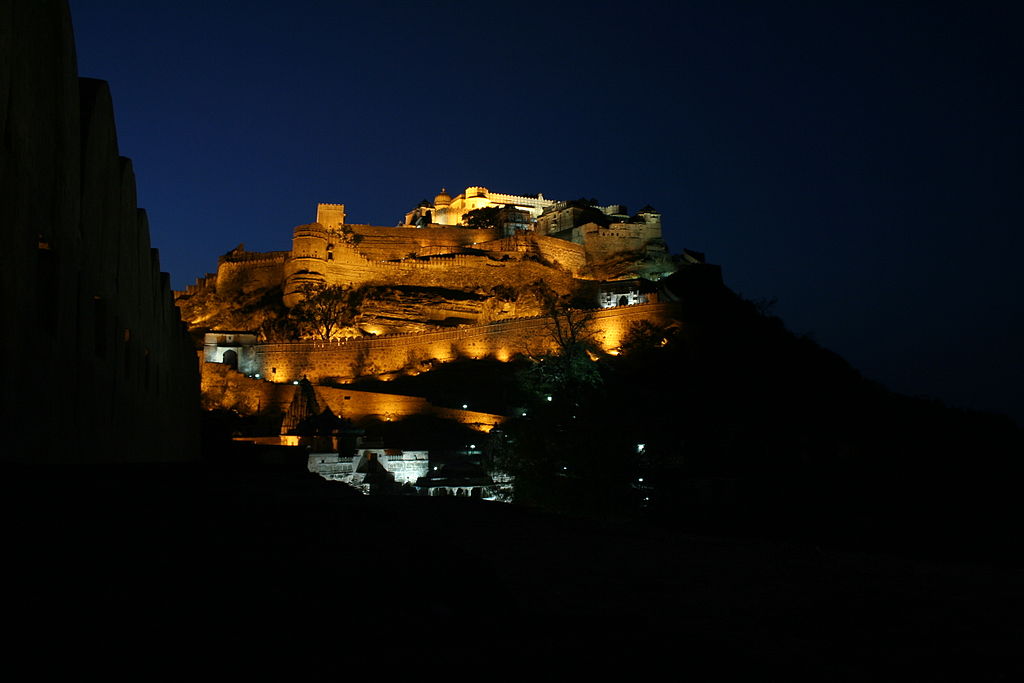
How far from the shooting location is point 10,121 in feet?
14.6

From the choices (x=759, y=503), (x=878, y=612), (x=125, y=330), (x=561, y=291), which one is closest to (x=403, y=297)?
(x=561, y=291)

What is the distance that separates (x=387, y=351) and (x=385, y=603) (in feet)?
206

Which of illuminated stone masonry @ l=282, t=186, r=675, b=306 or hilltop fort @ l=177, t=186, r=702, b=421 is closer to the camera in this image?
hilltop fort @ l=177, t=186, r=702, b=421

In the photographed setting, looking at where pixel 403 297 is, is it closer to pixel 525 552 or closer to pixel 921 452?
pixel 921 452

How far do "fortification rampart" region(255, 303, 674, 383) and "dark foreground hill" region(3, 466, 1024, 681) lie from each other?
5672cm

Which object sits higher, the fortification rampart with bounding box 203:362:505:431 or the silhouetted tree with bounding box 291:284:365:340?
the silhouetted tree with bounding box 291:284:365:340

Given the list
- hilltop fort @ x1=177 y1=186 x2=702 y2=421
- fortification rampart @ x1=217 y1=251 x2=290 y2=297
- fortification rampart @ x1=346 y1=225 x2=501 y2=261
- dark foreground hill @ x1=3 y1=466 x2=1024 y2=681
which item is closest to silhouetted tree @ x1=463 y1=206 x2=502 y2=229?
hilltop fort @ x1=177 y1=186 x2=702 y2=421

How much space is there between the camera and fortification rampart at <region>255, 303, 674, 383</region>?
62.1m

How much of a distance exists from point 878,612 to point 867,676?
52.0 inches

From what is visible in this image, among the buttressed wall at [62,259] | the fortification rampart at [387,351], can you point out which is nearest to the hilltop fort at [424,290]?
the fortification rampart at [387,351]

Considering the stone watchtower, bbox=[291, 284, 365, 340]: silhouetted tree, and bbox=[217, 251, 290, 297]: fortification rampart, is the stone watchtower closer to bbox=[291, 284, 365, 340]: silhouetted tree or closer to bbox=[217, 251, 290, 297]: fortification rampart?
bbox=[291, 284, 365, 340]: silhouetted tree

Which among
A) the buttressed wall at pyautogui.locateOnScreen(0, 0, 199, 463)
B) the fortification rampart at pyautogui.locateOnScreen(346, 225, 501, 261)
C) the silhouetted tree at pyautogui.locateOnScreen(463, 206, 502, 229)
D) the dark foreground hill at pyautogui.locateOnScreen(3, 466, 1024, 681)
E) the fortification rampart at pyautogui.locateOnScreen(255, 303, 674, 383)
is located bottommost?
the dark foreground hill at pyautogui.locateOnScreen(3, 466, 1024, 681)

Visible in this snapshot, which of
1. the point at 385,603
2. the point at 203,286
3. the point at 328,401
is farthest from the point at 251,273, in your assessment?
the point at 385,603

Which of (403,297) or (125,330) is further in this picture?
(403,297)
